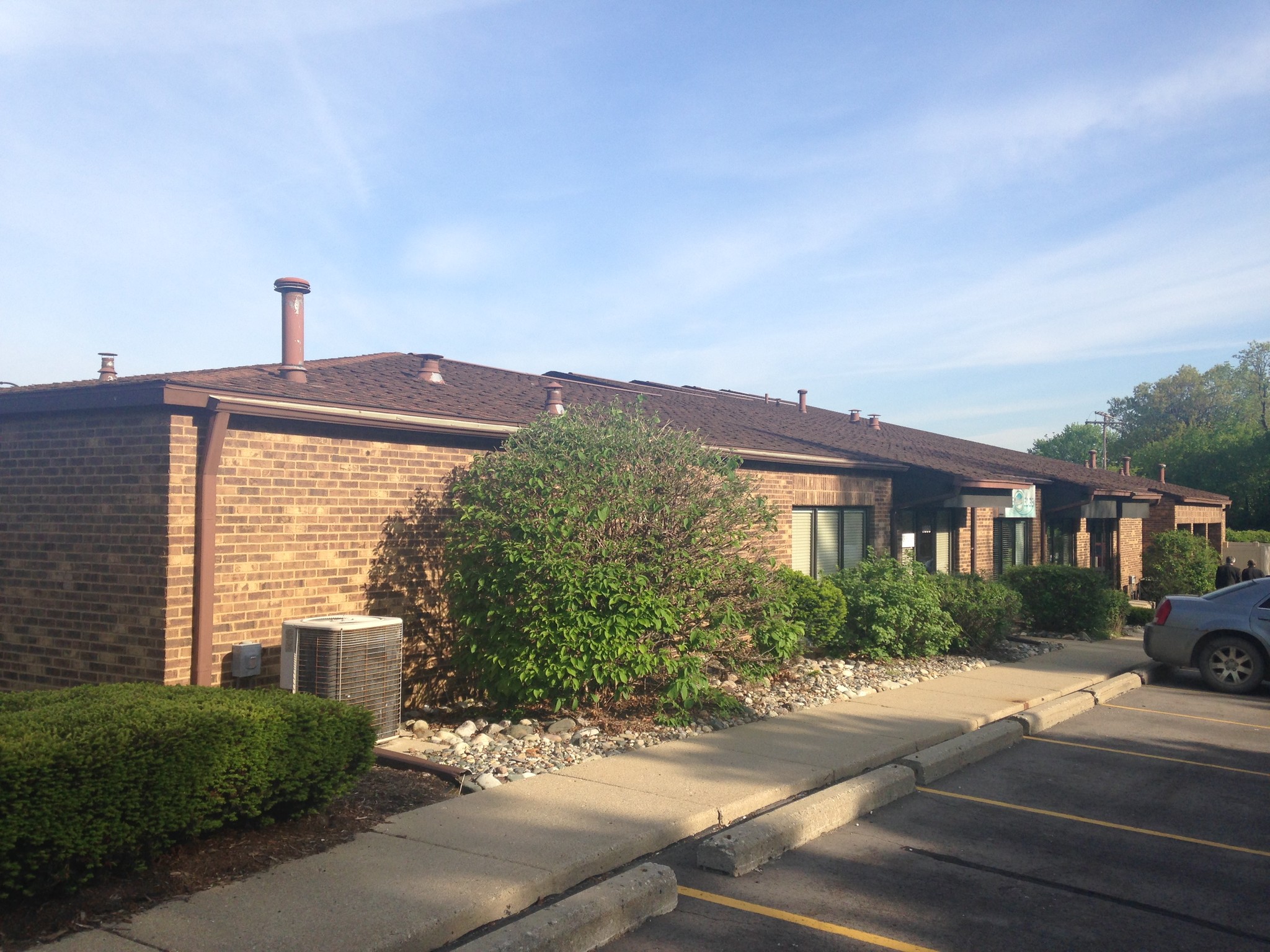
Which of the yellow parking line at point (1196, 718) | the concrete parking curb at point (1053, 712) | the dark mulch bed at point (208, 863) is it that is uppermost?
the dark mulch bed at point (208, 863)

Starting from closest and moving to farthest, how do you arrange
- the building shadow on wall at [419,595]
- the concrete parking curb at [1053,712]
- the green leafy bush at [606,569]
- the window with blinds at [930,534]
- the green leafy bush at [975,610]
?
the green leafy bush at [606,569], the building shadow on wall at [419,595], the concrete parking curb at [1053,712], the green leafy bush at [975,610], the window with blinds at [930,534]

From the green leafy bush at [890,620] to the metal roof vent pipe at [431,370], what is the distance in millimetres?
5973

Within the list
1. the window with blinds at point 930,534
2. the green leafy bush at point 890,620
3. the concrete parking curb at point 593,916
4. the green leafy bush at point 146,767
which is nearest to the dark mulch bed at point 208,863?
the green leafy bush at point 146,767

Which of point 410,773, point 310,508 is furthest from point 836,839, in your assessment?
point 310,508

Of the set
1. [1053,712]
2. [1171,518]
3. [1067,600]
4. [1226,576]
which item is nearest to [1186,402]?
[1171,518]

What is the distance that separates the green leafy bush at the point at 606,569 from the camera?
8.65 m

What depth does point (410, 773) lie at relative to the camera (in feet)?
24.3

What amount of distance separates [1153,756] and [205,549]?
8.29 m

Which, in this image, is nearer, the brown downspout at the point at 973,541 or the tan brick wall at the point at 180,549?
the tan brick wall at the point at 180,549

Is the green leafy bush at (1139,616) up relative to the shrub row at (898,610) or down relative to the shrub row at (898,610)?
down

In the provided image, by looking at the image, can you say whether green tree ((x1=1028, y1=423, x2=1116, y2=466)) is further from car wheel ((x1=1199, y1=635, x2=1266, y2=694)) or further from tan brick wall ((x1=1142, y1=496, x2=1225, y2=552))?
car wheel ((x1=1199, y1=635, x2=1266, y2=694))

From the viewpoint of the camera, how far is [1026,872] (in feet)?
19.6

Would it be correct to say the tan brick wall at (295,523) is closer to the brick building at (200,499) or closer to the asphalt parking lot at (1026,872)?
the brick building at (200,499)

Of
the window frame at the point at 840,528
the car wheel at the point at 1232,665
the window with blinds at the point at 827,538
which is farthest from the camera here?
the window frame at the point at 840,528
